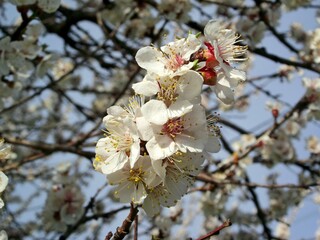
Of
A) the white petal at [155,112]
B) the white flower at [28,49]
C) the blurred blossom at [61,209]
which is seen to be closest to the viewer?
the white petal at [155,112]

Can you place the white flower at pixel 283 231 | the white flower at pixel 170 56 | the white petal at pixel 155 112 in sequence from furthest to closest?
1. the white flower at pixel 283 231
2. the white flower at pixel 170 56
3. the white petal at pixel 155 112

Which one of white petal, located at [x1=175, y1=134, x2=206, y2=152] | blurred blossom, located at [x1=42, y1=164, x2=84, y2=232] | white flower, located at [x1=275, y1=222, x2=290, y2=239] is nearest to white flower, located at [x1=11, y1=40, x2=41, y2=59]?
blurred blossom, located at [x1=42, y1=164, x2=84, y2=232]

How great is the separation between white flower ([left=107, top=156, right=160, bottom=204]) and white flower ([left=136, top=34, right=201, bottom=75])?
0.98ft

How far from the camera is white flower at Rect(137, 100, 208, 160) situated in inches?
49.4

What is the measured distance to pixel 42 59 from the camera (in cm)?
300

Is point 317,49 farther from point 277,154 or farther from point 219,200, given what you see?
point 219,200

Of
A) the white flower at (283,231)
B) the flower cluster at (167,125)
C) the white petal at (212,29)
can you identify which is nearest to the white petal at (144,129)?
the flower cluster at (167,125)

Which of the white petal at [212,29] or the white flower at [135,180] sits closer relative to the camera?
the white flower at [135,180]

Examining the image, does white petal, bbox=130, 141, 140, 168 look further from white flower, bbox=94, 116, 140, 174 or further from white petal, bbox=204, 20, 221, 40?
white petal, bbox=204, 20, 221, 40

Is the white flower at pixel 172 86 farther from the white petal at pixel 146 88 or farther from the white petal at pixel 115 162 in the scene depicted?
the white petal at pixel 115 162

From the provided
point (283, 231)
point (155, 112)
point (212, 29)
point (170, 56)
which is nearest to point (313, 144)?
point (283, 231)

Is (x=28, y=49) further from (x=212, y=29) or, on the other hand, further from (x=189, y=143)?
(x=189, y=143)

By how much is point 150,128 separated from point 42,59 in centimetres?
195

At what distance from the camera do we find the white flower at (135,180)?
130 cm
